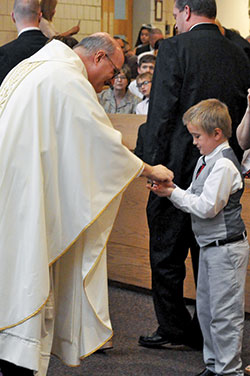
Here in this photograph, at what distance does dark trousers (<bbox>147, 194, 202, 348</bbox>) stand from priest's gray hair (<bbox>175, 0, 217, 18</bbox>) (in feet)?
3.12

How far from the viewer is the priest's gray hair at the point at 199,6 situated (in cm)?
351

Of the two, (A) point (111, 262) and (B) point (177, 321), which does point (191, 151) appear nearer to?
(B) point (177, 321)

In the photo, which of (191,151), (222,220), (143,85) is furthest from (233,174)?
(143,85)

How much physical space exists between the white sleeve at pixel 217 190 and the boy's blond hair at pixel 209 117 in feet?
0.51

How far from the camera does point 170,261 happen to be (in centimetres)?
367

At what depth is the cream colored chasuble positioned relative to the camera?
8.79ft

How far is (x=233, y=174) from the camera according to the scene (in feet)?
10.3

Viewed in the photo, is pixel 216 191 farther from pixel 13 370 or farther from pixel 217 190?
pixel 13 370

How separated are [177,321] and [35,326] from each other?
3.94 ft

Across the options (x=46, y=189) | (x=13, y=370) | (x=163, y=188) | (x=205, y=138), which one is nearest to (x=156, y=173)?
(x=163, y=188)

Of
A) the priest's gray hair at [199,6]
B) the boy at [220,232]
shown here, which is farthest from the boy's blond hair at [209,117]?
the priest's gray hair at [199,6]

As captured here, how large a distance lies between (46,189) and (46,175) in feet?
0.18

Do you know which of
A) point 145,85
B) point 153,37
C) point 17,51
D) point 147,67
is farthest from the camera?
point 153,37

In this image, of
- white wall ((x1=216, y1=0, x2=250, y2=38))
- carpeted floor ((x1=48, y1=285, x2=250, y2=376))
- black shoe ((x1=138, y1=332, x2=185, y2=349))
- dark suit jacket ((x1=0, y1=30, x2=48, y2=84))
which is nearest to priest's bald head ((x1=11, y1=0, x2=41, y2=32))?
dark suit jacket ((x1=0, y1=30, x2=48, y2=84))
